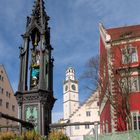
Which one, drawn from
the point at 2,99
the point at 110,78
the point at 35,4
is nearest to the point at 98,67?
the point at 110,78

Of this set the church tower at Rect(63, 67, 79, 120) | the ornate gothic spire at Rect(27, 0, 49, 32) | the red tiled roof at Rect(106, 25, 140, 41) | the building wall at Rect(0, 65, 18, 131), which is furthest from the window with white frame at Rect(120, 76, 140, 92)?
the church tower at Rect(63, 67, 79, 120)

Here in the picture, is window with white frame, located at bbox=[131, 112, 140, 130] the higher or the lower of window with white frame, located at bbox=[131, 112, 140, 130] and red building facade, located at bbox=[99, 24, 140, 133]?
the lower

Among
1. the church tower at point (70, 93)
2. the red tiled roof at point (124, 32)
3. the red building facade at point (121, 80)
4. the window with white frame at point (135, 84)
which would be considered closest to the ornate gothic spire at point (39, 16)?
the red building facade at point (121, 80)

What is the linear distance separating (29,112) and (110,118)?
2549 centimetres

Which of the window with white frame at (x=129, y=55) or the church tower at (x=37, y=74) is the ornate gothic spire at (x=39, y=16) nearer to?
the church tower at (x=37, y=74)

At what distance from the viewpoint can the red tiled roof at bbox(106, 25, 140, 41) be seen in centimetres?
4047

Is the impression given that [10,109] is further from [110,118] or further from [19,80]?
[19,80]

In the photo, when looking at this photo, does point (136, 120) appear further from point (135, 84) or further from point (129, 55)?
point (129, 55)

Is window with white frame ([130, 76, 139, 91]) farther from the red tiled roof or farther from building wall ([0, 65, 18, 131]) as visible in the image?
building wall ([0, 65, 18, 131])

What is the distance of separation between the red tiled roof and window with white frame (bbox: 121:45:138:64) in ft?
5.37

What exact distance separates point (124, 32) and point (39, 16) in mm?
26797

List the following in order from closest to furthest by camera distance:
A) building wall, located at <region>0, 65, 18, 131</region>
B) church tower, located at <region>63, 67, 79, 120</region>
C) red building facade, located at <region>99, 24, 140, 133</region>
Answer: red building facade, located at <region>99, 24, 140, 133</region> < building wall, located at <region>0, 65, 18, 131</region> < church tower, located at <region>63, 67, 79, 120</region>

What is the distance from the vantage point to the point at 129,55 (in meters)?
38.2

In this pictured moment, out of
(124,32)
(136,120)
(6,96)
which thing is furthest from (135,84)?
(6,96)
